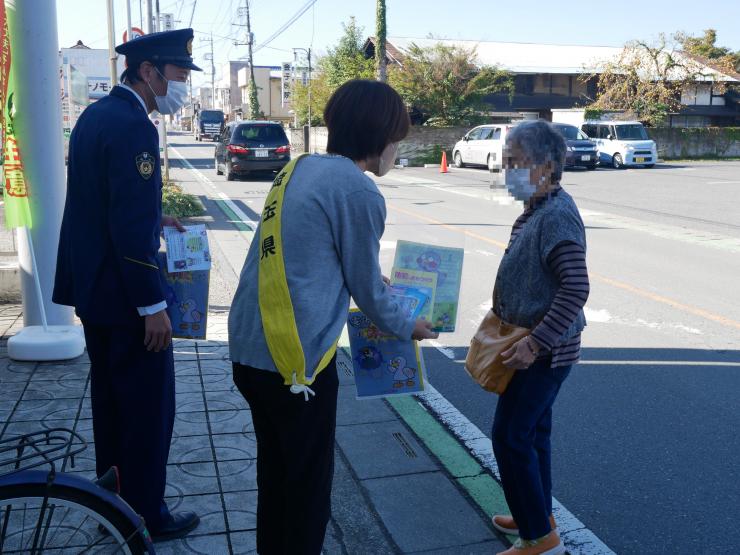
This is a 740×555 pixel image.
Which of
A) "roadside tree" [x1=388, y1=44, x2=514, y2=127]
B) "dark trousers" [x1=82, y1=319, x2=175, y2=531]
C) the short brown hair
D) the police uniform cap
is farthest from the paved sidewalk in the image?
"roadside tree" [x1=388, y1=44, x2=514, y2=127]

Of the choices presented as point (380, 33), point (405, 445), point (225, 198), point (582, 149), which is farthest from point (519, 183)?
point (380, 33)

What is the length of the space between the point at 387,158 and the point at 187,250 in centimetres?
110

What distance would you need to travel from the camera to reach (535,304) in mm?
2826

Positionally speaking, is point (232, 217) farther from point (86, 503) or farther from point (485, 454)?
point (86, 503)

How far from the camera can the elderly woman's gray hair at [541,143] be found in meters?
2.78

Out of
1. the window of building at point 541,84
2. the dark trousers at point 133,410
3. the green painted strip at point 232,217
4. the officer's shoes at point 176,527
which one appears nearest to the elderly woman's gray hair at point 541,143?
the dark trousers at point 133,410

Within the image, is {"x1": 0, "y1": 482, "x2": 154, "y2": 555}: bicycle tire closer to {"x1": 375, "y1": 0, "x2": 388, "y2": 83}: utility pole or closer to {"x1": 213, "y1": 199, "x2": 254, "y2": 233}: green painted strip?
{"x1": 213, "y1": 199, "x2": 254, "y2": 233}: green painted strip

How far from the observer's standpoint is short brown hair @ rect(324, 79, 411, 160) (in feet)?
7.56

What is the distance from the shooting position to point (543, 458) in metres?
3.16

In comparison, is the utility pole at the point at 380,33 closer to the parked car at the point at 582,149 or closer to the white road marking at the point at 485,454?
the parked car at the point at 582,149

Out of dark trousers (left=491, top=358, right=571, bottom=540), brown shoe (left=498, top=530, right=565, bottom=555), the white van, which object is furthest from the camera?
the white van

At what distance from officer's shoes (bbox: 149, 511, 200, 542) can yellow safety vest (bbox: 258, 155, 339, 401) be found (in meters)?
1.26

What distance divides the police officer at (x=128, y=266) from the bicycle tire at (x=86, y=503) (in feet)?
2.44

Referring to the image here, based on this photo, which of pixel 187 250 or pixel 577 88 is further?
pixel 577 88
